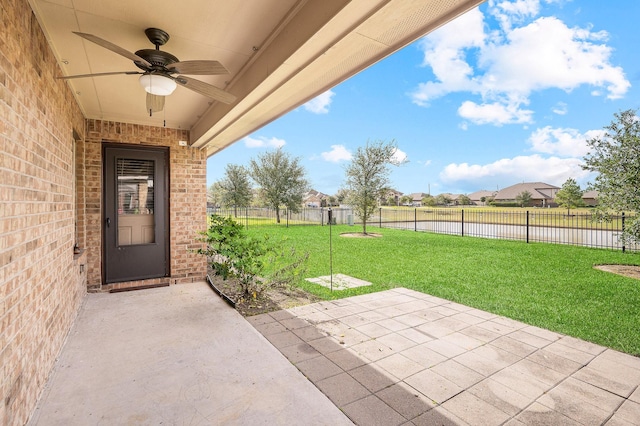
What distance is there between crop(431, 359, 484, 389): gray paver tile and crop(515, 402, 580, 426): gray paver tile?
0.35 meters

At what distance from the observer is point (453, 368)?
2.37 metres

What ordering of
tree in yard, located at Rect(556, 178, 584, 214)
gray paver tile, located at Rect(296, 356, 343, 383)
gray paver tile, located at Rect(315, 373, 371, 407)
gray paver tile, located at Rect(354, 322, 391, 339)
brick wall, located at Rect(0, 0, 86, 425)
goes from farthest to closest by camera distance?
1. tree in yard, located at Rect(556, 178, 584, 214)
2. gray paver tile, located at Rect(354, 322, 391, 339)
3. gray paver tile, located at Rect(296, 356, 343, 383)
4. gray paver tile, located at Rect(315, 373, 371, 407)
5. brick wall, located at Rect(0, 0, 86, 425)

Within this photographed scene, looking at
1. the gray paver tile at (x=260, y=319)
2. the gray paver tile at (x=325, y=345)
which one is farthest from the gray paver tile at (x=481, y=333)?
the gray paver tile at (x=260, y=319)

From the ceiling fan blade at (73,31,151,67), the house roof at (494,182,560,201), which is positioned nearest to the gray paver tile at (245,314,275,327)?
the ceiling fan blade at (73,31,151,67)

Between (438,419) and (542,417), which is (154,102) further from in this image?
(542,417)

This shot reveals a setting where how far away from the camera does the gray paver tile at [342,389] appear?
6.59ft

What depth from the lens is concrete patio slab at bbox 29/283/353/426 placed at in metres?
1.87

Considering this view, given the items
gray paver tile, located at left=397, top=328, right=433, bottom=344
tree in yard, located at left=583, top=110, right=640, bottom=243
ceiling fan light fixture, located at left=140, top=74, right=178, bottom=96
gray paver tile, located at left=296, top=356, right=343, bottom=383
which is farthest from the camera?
tree in yard, located at left=583, top=110, right=640, bottom=243

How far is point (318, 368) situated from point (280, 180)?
16.0 m

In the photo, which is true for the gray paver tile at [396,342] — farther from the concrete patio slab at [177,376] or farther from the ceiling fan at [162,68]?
the ceiling fan at [162,68]

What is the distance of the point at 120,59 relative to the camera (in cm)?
281

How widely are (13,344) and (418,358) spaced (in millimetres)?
2613

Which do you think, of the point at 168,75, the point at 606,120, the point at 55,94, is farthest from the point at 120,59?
the point at 606,120

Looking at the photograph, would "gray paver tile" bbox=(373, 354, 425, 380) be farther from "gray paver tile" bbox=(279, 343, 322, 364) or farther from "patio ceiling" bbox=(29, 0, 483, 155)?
"patio ceiling" bbox=(29, 0, 483, 155)
